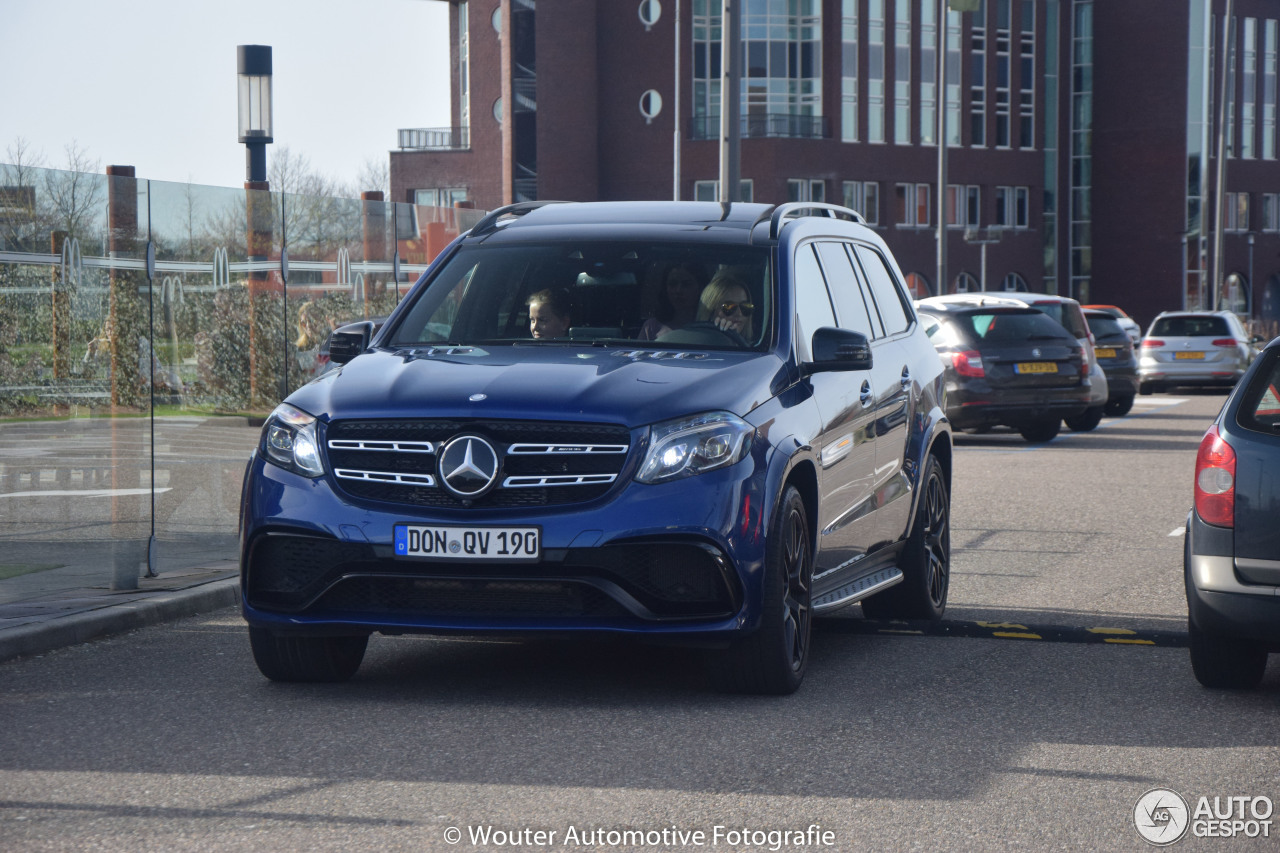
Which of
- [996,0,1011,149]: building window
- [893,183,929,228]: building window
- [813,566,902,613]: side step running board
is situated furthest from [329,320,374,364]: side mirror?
[996,0,1011,149]: building window

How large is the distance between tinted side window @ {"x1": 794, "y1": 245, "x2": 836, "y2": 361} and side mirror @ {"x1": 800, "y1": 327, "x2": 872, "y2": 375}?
0.08 metres

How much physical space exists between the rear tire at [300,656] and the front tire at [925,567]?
2.76 metres

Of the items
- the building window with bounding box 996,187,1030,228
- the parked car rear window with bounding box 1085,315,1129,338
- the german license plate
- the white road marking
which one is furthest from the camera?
the building window with bounding box 996,187,1030,228

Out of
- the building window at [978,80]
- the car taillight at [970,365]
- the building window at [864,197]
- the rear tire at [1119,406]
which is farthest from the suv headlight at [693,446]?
→ the building window at [978,80]

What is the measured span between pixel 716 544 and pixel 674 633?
33 centimetres

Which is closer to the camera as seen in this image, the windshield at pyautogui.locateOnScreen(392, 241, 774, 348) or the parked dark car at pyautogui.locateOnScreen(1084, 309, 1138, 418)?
the windshield at pyautogui.locateOnScreen(392, 241, 774, 348)

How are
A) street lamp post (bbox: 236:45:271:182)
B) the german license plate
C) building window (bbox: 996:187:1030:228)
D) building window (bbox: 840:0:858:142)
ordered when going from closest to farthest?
the german license plate < street lamp post (bbox: 236:45:271:182) < building window (bbox: 840:0:858:142) < building window (bbox: 996:187:1030:228)

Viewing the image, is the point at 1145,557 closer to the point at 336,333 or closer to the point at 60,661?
the point at 336,333

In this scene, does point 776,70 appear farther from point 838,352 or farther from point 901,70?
point 838,352

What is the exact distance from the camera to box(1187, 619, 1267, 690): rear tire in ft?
21.5

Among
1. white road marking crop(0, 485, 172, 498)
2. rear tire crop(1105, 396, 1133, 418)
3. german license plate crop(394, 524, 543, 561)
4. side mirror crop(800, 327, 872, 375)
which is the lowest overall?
rear tire crop(1105, 396, 1133, 418)

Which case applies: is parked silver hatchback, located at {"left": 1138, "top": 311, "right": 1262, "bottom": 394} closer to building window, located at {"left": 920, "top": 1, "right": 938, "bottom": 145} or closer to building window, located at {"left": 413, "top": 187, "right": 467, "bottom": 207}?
building window, located at {"left": 920, "top": 1, "right": 938, "bottom": 145}

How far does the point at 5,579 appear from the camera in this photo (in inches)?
363

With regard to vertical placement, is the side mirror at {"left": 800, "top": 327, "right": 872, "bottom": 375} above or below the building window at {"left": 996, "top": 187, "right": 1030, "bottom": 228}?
below
